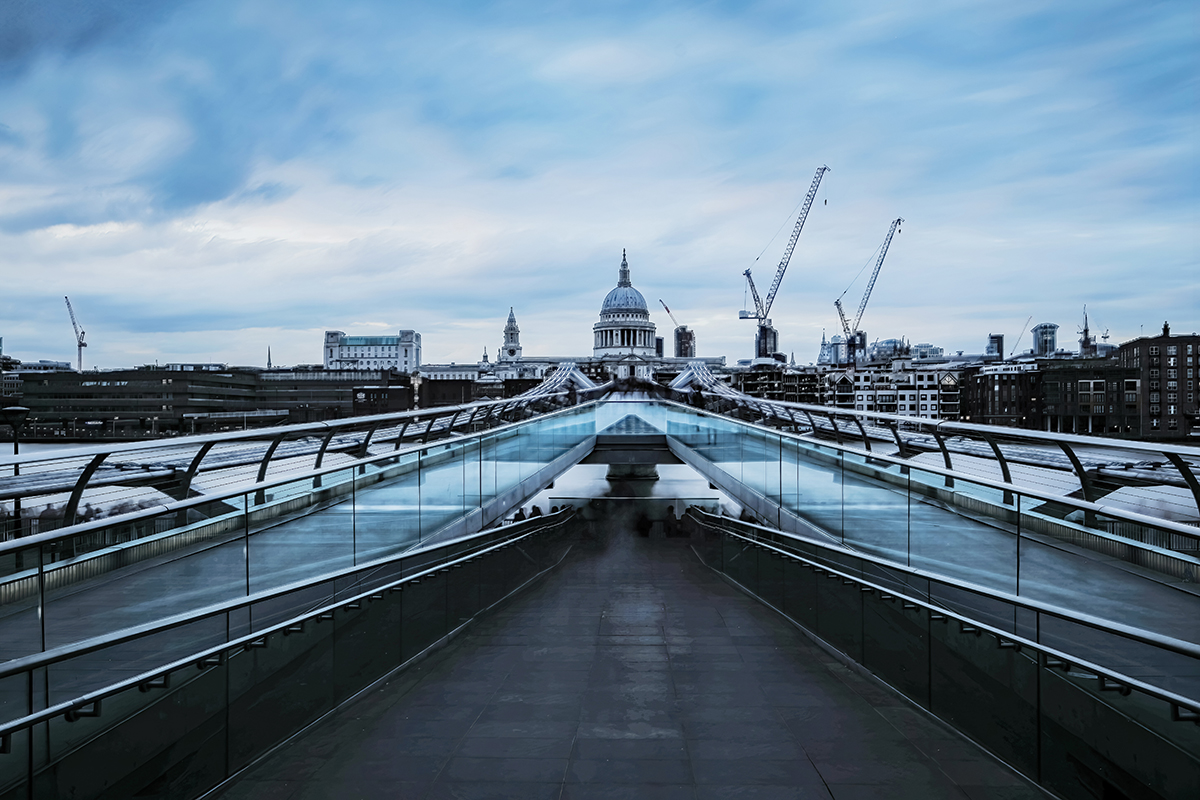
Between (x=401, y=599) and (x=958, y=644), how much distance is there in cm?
371

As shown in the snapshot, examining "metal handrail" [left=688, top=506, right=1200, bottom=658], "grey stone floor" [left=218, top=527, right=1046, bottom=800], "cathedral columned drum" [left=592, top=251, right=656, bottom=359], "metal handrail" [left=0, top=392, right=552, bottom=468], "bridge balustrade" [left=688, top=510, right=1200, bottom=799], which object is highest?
"cathedral columned drum" [left=592, top=251, right=656, bottom=359]

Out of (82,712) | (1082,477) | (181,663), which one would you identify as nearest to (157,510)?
(181,663)

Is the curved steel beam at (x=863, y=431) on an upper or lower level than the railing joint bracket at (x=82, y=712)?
upper

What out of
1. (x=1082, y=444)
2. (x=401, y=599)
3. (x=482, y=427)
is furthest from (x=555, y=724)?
(x=482, y=427)

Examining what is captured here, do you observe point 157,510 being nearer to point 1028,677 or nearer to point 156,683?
point 156,683

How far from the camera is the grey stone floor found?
12.9 ft

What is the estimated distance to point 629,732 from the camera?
4.62 m

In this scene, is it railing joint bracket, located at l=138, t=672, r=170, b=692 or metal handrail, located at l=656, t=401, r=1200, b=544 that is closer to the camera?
metal handrail, located at l=656, t=401, r=1200, b=544

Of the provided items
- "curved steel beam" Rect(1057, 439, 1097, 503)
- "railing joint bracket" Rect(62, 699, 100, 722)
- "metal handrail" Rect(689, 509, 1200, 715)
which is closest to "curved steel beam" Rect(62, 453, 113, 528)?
"railing joint bracket" Rect(62, 699, 100, 722)

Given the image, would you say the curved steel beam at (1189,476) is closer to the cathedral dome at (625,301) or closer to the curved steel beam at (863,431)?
the curved steel beam at (863,431)

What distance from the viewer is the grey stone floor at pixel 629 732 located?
3926mm

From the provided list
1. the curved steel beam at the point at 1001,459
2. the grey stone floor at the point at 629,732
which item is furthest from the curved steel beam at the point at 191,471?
the curved steel beam at the point at 1001,459

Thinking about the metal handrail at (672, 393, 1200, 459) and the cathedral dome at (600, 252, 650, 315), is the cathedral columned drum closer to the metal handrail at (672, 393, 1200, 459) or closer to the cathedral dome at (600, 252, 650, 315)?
the cathedral dome at (600, 252, 650, 315)

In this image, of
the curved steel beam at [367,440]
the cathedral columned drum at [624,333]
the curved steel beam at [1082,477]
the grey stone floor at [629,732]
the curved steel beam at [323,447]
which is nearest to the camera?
the grey stone floor at [629,732]
